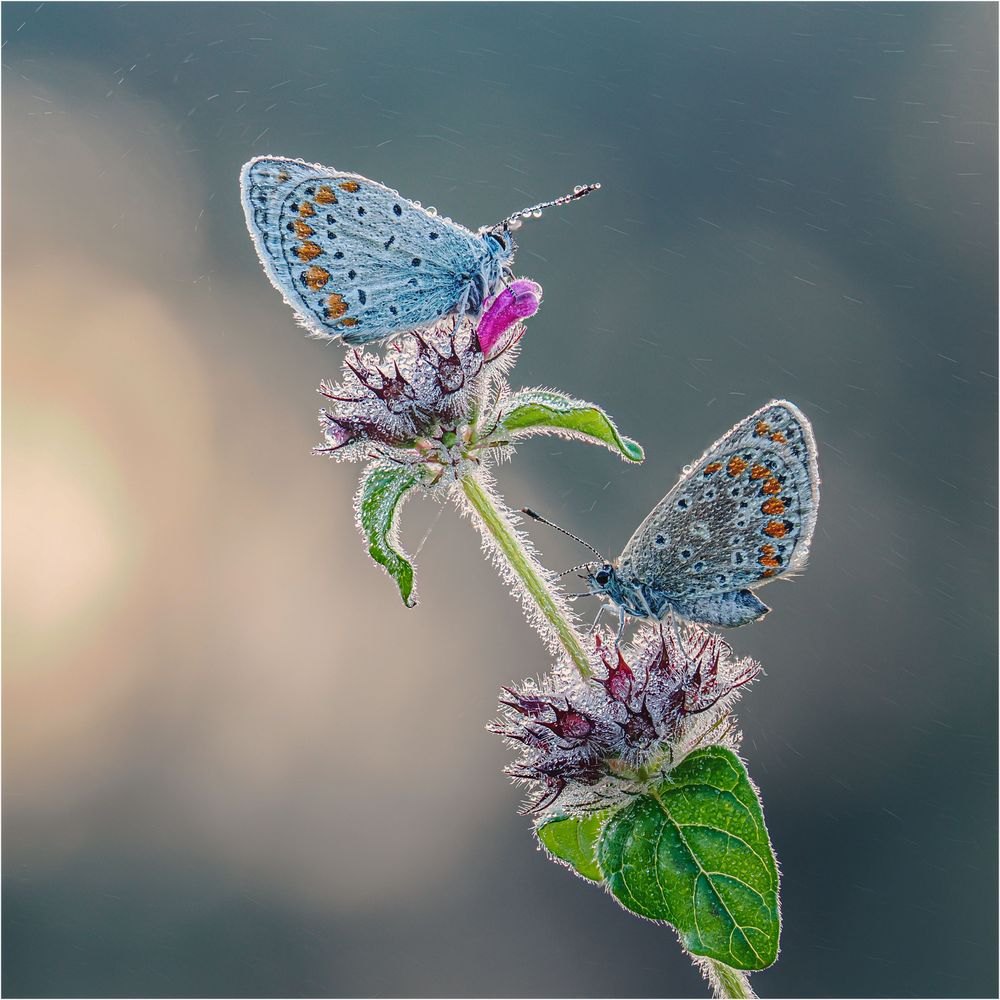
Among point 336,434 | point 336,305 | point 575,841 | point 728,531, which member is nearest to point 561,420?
point 728,531

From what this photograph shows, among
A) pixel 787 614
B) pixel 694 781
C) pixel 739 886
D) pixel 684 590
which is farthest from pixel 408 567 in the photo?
pixel 787 614

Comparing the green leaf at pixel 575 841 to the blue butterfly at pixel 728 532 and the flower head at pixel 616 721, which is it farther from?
the blue butterfly at pixel 728 532

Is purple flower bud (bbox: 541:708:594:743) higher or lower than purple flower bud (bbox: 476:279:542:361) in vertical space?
lower

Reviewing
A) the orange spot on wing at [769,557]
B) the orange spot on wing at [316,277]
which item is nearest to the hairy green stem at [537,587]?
the orange spot on wing at [769,557]

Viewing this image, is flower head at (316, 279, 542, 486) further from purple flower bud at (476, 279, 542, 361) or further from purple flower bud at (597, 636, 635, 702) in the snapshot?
purple flower bud at (597, 636, 635, 702)

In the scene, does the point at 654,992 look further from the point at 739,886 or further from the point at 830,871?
the point at 739,886

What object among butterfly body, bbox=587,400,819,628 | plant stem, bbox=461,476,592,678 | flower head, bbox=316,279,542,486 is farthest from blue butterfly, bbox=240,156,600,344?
butterfly body, bbox=587,400,819,628
